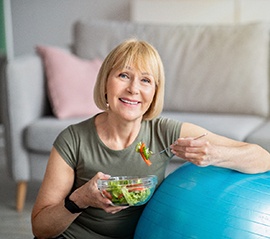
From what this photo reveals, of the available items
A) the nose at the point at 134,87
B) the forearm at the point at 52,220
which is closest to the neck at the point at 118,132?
the nose at the point at 134,87

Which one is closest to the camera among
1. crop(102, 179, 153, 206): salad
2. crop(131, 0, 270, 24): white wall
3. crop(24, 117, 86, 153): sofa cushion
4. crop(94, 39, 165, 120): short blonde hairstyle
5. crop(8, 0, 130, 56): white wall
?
crop(102, 179, 153, 206): salad

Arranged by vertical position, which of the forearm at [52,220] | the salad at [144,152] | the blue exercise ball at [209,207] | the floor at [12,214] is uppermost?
the salad at [144,152]

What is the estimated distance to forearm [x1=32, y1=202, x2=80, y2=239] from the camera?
1.94 meters

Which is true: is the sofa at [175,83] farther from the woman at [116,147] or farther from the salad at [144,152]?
the salad at [144,152]

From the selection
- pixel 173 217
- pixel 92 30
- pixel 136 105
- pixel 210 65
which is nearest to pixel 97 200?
pixel 173 217

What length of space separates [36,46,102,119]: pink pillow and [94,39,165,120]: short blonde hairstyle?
1570 mm

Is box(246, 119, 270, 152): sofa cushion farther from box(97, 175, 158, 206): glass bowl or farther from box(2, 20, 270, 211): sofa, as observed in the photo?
box(97, 175, 158, 206): glass bowl

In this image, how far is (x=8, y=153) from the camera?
11.6 feet

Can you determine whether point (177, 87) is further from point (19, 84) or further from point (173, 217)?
point (173, 217)

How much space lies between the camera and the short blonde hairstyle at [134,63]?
2.00 meters

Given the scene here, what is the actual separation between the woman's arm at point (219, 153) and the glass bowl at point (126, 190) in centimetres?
13

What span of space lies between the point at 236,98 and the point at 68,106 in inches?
35.8

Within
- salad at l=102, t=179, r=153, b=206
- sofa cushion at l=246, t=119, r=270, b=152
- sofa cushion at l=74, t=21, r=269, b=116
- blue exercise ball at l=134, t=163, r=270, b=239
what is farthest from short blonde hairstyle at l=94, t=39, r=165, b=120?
sofa cushion at l=74, t=21, r=269, b=116

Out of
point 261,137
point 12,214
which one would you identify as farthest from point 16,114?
point 261,137
